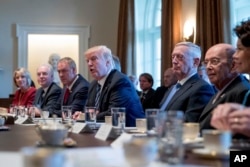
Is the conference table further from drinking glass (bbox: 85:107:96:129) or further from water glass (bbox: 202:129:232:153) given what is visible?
drinking glass (bbox: 85:107:96:129)

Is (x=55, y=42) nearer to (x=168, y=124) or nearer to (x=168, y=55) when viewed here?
(x=168, y=55)

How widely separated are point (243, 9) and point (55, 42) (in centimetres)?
436

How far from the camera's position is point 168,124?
1281mm

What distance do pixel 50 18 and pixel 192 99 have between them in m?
5.93

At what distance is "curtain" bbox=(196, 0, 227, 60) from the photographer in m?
5.39

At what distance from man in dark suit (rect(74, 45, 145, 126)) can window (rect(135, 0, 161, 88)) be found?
3.79 m

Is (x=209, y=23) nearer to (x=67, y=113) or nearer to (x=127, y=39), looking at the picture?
(x=127, y=39)

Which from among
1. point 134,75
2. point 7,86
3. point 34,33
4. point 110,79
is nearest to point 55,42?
point 34,33

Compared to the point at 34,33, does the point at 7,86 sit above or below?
below

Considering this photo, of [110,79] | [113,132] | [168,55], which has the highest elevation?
[168,55]

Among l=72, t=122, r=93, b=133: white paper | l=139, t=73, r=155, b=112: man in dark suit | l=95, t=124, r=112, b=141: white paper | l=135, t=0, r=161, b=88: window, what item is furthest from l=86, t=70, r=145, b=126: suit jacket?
l=135, t=0, r=161, b=88: window

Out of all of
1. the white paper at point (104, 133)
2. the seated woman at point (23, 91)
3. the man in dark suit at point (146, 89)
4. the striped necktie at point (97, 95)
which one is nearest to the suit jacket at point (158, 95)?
the man in dark suit at point (146, 89)

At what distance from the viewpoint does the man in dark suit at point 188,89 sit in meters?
2.72

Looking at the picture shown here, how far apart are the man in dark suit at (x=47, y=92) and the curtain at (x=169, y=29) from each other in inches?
73.7
